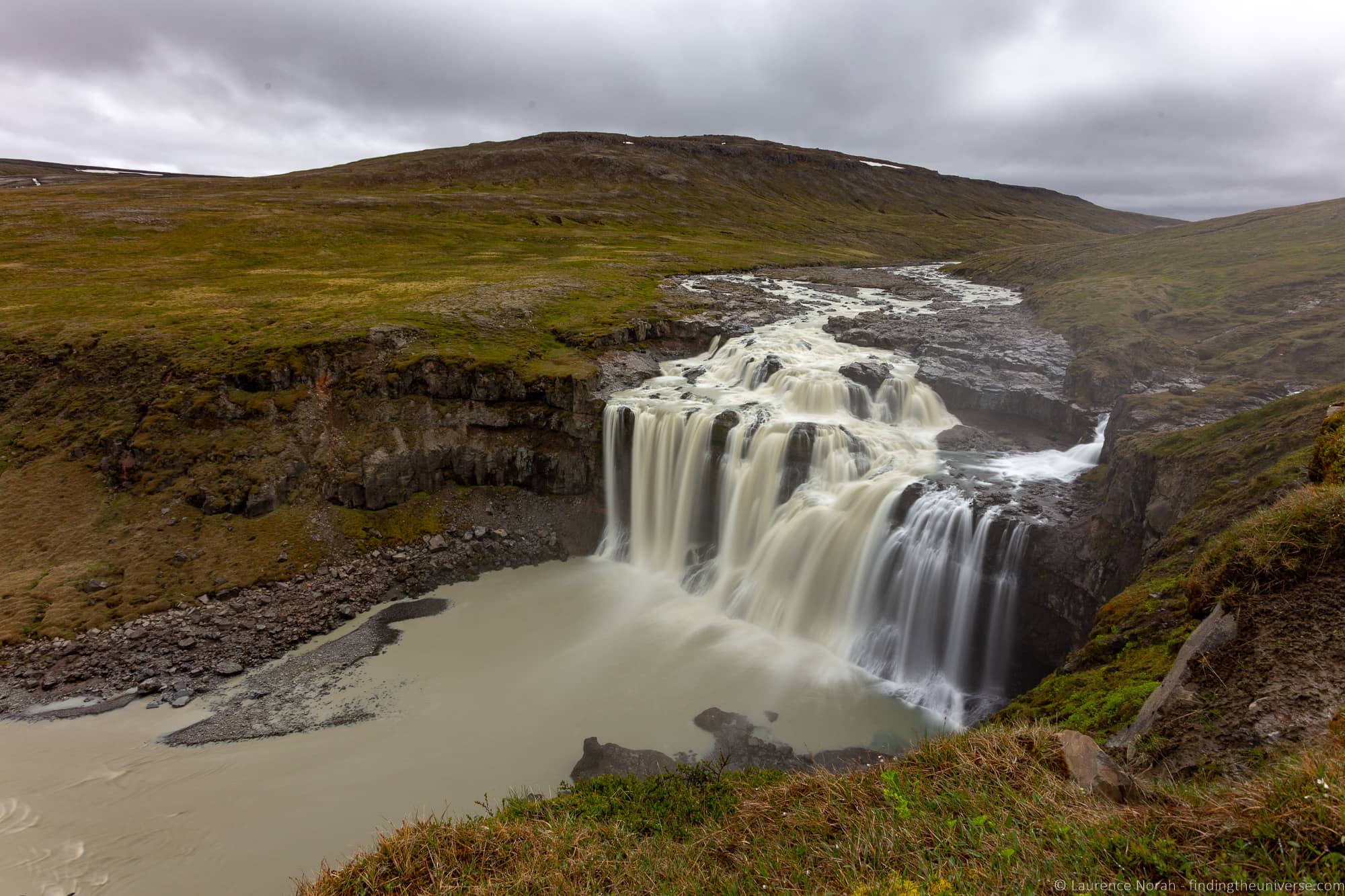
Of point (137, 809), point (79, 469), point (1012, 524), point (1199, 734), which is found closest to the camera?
point (1199, 734)

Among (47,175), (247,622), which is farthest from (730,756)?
(47,175)

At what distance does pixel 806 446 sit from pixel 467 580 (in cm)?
1681

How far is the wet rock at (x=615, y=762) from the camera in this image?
16.4 meters

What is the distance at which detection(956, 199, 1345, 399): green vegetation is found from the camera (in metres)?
33.3

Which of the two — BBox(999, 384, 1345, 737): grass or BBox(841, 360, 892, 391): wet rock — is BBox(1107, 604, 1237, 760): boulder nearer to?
BBox(999, 384, 1345, 737): grass

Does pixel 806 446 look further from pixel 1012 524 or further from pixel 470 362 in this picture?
pixel 470 362

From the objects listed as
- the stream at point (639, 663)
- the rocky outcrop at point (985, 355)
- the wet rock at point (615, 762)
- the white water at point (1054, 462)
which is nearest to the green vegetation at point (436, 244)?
the stream at point (639, 663)

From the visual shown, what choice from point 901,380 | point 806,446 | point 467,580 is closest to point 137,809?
point 467,580

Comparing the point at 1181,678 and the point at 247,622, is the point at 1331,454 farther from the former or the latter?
the point at 247,622

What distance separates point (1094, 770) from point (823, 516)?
19.5 meters

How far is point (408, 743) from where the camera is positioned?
18.5 meters

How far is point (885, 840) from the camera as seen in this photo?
6016mm

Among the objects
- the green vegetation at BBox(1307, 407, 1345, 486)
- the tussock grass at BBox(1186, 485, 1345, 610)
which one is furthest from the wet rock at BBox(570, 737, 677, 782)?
the green vegetation at BBox(1307, 407, 1345, 486)

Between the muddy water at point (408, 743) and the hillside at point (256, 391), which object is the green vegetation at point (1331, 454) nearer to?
the muddy water at point (408, 743)
